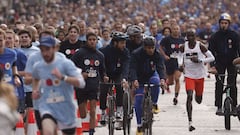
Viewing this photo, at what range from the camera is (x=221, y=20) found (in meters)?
18.1

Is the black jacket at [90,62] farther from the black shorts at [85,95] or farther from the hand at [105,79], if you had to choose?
the hand at [105,79]

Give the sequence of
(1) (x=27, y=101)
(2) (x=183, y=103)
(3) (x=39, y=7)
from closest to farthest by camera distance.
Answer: (1) (x=27, y=101) → (2) (x=183, y=103) → (3) (x=39, y=7)

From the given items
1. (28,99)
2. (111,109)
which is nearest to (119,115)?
(111,109)

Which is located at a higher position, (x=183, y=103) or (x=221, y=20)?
(x=221, y=20)

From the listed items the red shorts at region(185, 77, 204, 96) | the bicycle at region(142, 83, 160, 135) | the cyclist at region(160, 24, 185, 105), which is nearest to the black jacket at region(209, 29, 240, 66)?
the red shorts at region(185, 77, 204, 96)

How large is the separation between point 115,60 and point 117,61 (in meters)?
0.04

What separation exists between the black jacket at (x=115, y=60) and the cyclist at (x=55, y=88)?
5054mm

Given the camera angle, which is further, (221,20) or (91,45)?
(221,20)

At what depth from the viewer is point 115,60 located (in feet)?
56.6

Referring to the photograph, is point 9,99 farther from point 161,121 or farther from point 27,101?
point 161,121

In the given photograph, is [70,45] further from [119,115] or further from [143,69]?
[143,69]

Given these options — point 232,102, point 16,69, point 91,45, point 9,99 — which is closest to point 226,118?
point 232,102

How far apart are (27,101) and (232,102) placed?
13.0 feet

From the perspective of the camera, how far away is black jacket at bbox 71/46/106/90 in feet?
51.6
